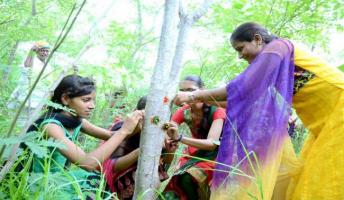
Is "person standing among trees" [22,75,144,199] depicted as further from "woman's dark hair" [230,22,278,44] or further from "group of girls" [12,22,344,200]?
"woman's dark hair" [230,22,278,44]

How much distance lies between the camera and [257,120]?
215cm

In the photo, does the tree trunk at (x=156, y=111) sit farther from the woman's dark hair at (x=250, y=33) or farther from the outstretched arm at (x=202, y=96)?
the woman's dark hair at (x=250, y=33)

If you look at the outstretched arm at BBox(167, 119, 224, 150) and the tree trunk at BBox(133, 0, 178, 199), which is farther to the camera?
the outstretched arm at BBox(167, 119, 224, 150)

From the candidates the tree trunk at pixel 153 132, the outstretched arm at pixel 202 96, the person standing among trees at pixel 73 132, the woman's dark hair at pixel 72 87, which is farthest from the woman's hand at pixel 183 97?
the woman's dark hair at pixel 72 87

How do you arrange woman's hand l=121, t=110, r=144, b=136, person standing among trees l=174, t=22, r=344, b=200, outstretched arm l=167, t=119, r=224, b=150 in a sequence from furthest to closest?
outstretched arm l=167, t=119, r=224, b=150 < woman's hand l=121, t=110, r=144, b=136 < person standing among trees l=174, t=22, r=344, b=200

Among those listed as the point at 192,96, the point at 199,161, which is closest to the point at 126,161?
the point at 199,161

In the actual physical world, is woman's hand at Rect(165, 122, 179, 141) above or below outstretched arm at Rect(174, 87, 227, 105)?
below

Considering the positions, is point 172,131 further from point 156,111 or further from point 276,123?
point 276,123

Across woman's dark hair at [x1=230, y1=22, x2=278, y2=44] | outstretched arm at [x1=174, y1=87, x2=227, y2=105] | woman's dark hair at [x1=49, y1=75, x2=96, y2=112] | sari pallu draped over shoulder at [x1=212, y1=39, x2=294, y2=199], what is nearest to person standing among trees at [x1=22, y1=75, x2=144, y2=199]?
woman's dark hair at [x1=49, y1=75, x2=96, y2=112]

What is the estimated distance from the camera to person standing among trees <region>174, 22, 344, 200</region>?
2086 mm

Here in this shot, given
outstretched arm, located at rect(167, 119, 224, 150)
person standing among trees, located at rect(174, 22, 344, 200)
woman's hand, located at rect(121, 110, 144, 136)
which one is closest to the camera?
person standing among trees, located at rect(174, 22, 344, 200)

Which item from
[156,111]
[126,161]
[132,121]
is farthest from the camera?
[126,161]

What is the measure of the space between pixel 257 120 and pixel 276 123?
0.11m

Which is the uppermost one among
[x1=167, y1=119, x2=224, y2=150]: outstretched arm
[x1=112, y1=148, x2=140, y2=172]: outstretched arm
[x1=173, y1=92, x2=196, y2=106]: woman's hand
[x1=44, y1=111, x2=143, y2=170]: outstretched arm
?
[x1=173, y1=92, x2=196, y2=106]: woman's hand
